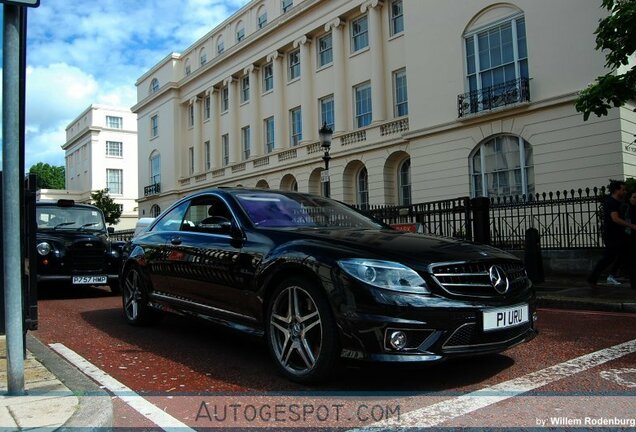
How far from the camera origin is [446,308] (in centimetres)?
357

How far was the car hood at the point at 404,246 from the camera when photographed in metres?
3.78

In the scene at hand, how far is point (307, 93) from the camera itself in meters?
29.4

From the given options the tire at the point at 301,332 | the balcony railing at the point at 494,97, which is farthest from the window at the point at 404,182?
the tire at the point at 301,332

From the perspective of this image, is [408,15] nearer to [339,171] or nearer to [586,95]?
[339,171]

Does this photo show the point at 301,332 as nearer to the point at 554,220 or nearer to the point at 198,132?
the point at 554,220

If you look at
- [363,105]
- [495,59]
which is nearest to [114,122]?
[363,105]

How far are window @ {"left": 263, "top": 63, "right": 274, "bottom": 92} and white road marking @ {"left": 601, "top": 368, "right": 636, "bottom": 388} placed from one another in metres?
30.4

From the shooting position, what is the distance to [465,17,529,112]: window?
18672mm

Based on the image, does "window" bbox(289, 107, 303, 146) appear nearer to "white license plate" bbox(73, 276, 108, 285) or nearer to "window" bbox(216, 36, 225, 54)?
"window" bbox(216, 36, 225, 54)

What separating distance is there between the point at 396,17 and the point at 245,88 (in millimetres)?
13439

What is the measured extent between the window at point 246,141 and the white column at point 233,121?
0.94ft

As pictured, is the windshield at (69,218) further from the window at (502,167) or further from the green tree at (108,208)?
the green tree at (108,208)

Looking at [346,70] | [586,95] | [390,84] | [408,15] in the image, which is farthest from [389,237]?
[346,70]

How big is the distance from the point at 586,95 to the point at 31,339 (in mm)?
9044
